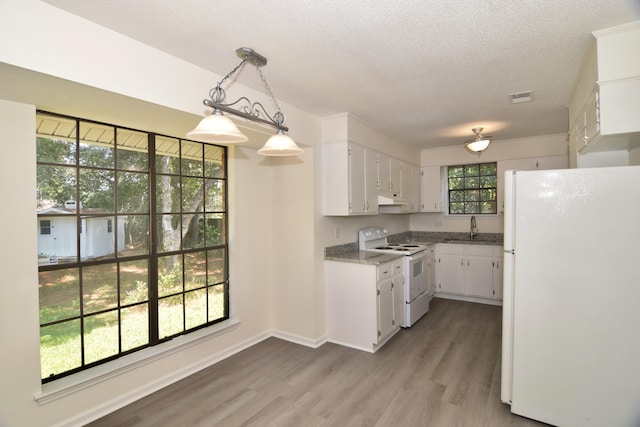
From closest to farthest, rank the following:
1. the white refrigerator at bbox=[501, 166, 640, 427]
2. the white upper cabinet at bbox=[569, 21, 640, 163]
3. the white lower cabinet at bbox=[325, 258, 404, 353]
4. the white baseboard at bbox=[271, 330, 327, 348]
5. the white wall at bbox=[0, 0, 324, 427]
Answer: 1. the white wall at bbox=[0, 0, 324, 427]
2. the white upper cabinet at bbox=[569, 21, 640, 163]
3. the white refrigerator at bbox=[501, 166, 640, 427]
4. the white lower cabinet at bbox=[325, 258, 404, 353]
5. the white baseboard at bbox=[271, 330, 327, 348]

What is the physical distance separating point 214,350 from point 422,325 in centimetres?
261

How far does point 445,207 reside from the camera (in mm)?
5801

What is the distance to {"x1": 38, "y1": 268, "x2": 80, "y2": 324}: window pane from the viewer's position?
7.18 ft

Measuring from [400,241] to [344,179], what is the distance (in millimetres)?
2600

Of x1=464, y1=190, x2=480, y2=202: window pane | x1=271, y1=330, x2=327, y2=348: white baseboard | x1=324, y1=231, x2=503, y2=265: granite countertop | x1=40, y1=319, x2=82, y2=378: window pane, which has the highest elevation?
x1=464, y1=190, x2=480, y2=202: window pane

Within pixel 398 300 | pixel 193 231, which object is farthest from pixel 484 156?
pixel 193 231

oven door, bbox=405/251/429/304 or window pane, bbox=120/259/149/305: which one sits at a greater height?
window pane, bbox=120/259/149/305

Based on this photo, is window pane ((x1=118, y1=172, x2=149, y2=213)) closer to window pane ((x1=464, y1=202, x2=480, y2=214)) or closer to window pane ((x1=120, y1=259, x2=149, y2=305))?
window pane ((x1=120, y1=259, x2=149, y2=305))

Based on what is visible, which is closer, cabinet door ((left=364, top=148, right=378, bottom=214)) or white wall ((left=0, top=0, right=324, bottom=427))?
white wall ((left=0, top=0, right=324, bottom=427))

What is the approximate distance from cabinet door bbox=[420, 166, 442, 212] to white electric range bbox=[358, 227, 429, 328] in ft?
4.38

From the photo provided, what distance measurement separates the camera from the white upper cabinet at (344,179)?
11.7ft

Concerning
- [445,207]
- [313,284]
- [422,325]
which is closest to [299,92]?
[313,284]

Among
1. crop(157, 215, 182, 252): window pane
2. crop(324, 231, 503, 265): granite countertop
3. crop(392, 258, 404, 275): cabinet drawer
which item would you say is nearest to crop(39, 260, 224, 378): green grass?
crop(157, 215, 182, 252): window pane

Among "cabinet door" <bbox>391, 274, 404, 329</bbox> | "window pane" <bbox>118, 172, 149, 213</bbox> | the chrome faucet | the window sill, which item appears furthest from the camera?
the chrome faucet
